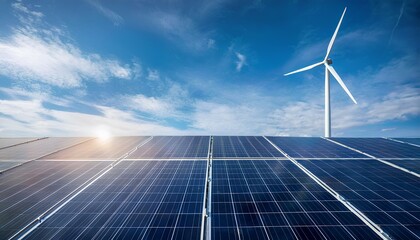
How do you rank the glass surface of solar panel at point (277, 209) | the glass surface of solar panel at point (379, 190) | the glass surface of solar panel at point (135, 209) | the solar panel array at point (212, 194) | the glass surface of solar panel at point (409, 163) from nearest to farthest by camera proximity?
1. the glass surface of solar panel at point (277, 209)
2. the glass surface of solar panel at point (135, 209)
3. the solar panel array at point (212, 194)
4. the glass surface of solar panel at point (379, 190)
5. the glass surface of solar panel at point (409, 163)

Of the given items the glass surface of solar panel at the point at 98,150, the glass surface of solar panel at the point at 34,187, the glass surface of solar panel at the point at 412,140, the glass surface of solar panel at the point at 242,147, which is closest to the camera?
the glass surface of solar panel at the point at 34,187

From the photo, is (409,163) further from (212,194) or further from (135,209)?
(135,209)

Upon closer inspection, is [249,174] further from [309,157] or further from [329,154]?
[329,154]

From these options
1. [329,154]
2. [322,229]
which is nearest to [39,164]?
[322,229]

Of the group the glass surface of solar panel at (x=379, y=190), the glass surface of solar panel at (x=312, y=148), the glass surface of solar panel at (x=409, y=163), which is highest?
the glass surface of solar panel at (x=312, y=148)

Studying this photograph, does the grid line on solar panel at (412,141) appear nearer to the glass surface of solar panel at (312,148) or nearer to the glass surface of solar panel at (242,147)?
the glass surface of solar panel at (312,148)

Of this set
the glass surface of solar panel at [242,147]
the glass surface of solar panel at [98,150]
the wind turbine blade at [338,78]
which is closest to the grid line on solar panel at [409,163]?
the glass surface of solar panel at [242,147]
